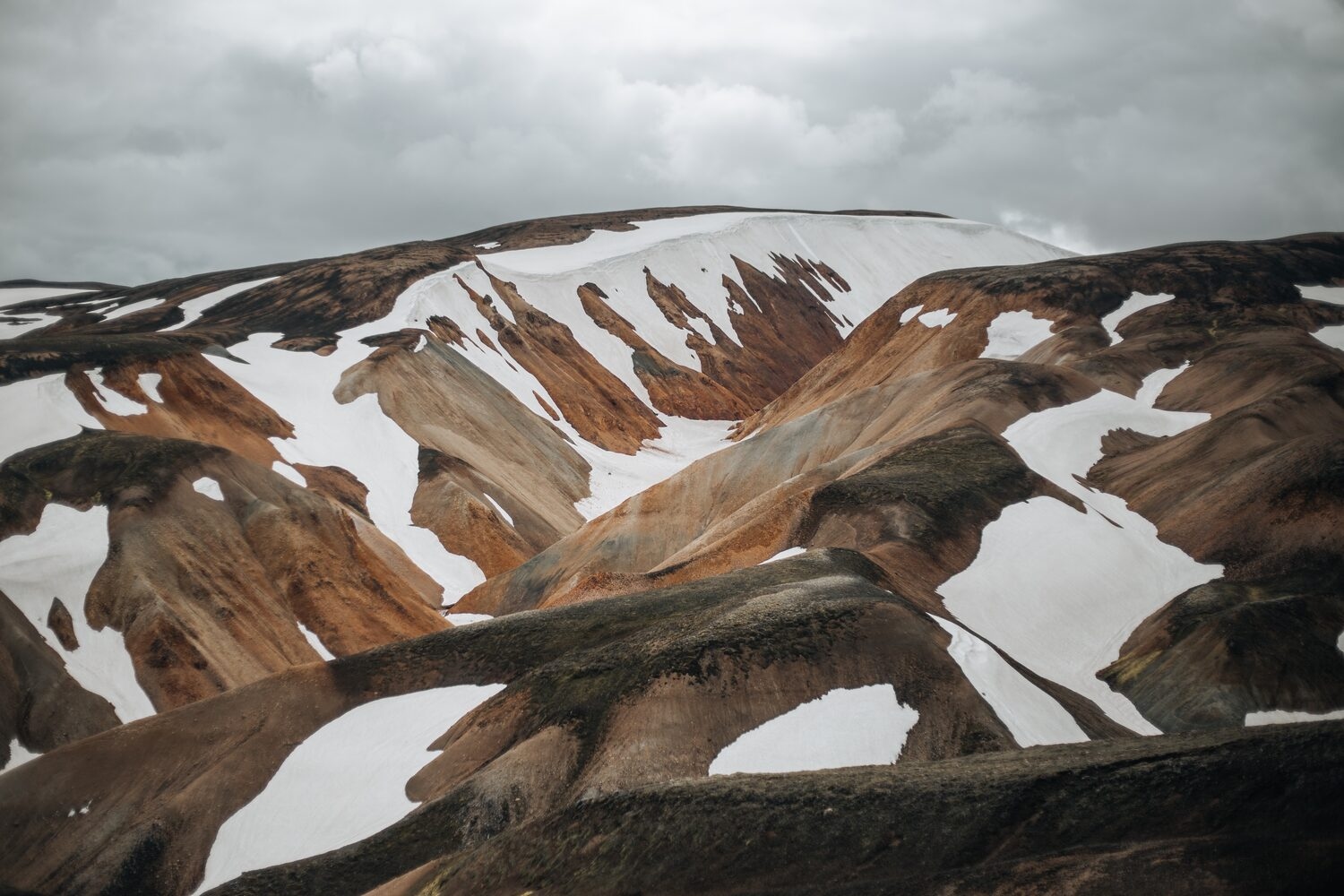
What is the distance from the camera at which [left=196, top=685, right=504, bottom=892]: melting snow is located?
2317cm

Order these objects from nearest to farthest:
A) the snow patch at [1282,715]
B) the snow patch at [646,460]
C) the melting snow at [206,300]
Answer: the snow patch at [1282,715], the snow patch at [646,460], the melting snow at [206,300]

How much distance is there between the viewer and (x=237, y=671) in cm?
3812

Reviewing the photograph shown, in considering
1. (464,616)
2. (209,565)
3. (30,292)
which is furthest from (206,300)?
(209,565)

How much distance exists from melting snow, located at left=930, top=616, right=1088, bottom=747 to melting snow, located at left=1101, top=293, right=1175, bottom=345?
5207 centimetres

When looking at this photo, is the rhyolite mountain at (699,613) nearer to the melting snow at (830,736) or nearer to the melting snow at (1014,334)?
the melting snow at (830,736)

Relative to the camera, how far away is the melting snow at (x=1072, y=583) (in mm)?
32750

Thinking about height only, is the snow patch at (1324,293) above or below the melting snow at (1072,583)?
above

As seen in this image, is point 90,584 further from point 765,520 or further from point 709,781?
point 709,781

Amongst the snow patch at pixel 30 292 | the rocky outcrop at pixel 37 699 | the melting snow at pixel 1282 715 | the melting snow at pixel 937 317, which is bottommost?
the melting snow at pixel 1282 715


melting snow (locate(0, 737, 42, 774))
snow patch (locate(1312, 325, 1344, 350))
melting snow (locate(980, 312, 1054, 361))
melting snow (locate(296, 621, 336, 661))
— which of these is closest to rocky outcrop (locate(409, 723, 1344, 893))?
melting snow (locate(0, 737, 42, 774))

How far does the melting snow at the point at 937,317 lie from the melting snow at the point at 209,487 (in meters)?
50.3

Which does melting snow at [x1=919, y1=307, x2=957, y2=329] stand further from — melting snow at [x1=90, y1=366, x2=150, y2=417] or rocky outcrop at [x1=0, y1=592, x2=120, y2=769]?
rocky outcrop at [x1=0, y1=592, x2=120, y2=769]

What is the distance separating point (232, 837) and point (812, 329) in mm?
110545

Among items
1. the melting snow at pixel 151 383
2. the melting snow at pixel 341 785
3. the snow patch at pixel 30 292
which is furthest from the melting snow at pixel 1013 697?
the snow patch at pixel 30 292
